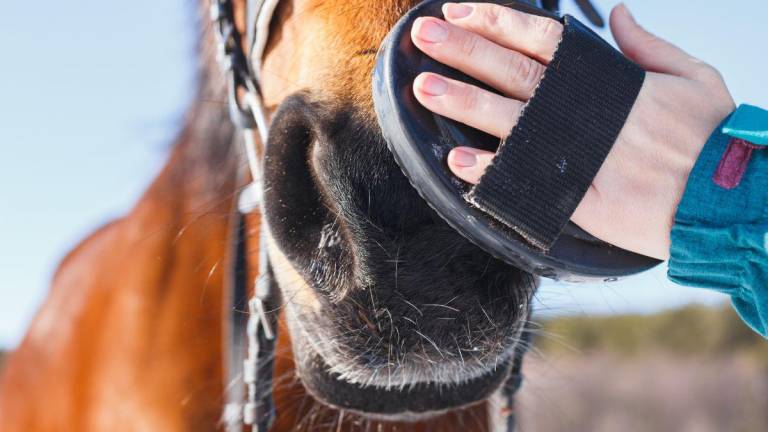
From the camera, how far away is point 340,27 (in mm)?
1209

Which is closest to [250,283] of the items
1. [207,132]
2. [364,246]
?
[207,132]

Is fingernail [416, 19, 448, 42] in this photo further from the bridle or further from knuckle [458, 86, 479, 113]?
the bridle

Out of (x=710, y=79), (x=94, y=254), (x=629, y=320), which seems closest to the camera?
(x=710, y=79)

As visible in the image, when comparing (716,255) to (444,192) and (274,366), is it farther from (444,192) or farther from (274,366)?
(274,366)

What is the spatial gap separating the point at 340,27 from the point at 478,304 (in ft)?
1.61

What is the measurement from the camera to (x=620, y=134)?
40.6 inches

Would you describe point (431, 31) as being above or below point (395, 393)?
above

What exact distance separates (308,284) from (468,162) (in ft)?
1.17

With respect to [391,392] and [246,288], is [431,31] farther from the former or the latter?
[246,288]

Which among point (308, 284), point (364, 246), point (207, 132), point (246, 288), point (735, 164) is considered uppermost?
point (735, 164)

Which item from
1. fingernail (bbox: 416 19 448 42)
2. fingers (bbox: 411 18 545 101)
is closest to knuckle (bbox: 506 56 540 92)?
fingers (bbox: 411 18 545 101)

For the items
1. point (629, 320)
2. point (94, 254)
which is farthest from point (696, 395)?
point (94, 254)

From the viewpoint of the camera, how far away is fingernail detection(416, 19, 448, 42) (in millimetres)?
1041

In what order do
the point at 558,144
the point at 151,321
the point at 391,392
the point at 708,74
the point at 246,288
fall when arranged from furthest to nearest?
the point at 151,321
the point at 246,288
the point at 391,392
the point at 708,74
the point at 558,144
